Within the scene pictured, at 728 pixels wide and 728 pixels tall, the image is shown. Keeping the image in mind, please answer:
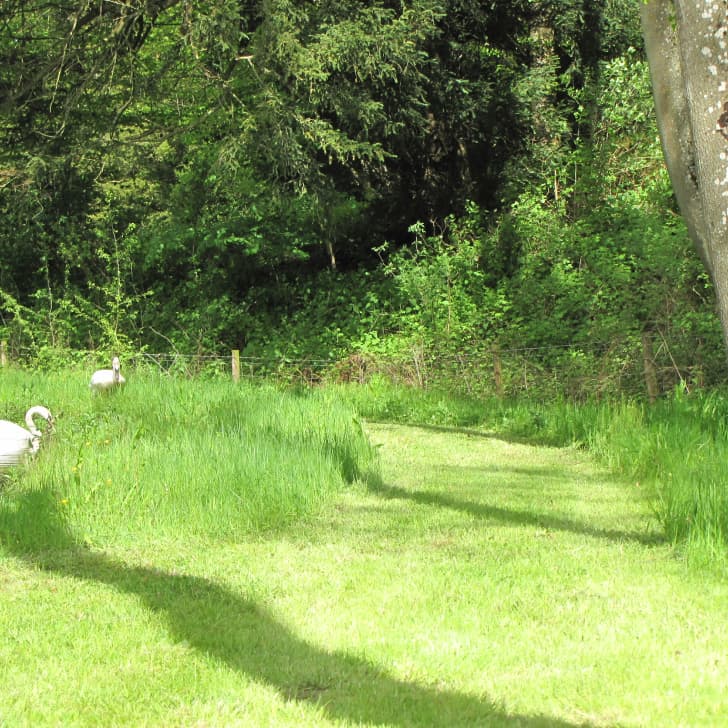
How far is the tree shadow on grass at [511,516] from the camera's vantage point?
692cm

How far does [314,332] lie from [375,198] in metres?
3.70

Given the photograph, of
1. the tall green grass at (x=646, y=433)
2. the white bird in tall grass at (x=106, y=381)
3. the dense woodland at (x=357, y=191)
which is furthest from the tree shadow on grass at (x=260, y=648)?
the dense woodland at (x=357, y=191)

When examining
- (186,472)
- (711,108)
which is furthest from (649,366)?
(711,108)

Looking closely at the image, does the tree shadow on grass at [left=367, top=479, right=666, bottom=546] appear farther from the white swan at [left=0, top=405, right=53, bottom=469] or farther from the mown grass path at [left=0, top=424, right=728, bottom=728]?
the white swan at [left=0, top=405, right=53, bottom=469]

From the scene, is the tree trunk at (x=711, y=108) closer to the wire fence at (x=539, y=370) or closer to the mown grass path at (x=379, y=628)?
the mown grass path at (x=379, y=628)

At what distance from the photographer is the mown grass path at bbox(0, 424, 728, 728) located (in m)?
4.02

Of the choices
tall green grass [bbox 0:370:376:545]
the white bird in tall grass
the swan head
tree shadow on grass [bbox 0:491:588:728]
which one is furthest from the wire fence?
tree shadow on grass [bbox 0:491:588:728]

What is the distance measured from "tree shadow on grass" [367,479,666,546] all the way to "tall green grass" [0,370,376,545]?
1.72 ft

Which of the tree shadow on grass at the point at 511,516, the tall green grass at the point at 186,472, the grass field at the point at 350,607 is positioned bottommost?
the tree shadow on grass at the point at 511,516

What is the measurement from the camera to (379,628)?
494 centimetres

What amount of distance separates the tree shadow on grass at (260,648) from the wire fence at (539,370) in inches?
328

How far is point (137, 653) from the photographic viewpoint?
4.64 metres

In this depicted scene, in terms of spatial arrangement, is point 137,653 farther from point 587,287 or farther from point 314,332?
point 314,332

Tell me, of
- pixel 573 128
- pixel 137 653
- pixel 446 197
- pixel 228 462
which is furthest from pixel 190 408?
pixel 573 128
